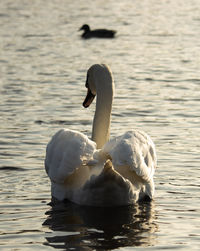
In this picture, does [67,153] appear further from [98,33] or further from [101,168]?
[98,33]

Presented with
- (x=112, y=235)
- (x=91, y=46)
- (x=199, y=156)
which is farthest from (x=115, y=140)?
(x=91, y=46)

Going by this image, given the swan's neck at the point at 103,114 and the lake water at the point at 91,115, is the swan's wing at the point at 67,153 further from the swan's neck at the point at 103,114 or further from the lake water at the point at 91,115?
the swan's neck at the point at 103,114

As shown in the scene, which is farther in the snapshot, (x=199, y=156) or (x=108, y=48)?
(x=108, y=48)

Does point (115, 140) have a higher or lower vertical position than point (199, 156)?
higher

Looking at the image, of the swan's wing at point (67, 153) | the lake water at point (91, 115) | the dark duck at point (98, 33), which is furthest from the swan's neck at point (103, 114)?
the dark duck at point (98, 33)

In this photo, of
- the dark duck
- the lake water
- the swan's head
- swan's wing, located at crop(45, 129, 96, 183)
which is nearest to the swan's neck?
the swan's head

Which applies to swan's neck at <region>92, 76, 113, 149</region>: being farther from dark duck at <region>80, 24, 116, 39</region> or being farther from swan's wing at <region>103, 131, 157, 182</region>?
dark duck at <region>80, 24, 116, 39</region>

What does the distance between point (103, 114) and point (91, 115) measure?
193 inches

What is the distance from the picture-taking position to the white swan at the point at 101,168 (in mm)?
9328

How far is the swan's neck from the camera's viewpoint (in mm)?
11117

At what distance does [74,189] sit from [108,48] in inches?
702

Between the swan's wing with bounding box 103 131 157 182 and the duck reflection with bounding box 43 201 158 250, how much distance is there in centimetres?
46

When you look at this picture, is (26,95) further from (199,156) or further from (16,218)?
(16,218)

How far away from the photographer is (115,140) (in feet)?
31.9
